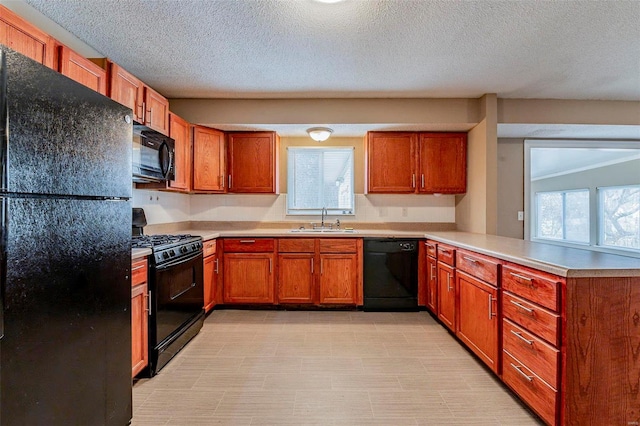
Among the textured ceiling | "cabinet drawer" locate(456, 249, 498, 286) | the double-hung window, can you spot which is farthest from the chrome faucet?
"cabinet drawer" locate(456, 249, 498, 286)

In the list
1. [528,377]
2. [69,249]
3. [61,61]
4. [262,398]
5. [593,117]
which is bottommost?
[262,398]

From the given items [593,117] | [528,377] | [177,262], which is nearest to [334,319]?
[177,262]

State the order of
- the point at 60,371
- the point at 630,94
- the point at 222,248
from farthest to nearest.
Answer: the point at 222,248 < the point at 630,94 < the point at 60,371

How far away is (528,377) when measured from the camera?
5.90 feet

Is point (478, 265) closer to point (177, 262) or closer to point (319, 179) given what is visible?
point (177, 262)

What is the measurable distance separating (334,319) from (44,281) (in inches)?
104

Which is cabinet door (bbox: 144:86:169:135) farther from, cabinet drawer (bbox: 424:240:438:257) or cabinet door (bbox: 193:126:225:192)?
cabinet drawer (bbox: 424:240:438:257)

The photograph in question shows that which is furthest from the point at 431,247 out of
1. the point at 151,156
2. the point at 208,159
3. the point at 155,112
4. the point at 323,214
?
the point at 155,112

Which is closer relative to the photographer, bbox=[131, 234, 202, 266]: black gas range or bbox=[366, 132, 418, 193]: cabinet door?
bbox=[131, 234, 202, 266]: black gas range

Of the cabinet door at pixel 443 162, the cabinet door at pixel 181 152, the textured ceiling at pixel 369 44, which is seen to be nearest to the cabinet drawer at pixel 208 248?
the cabinet door at pixel 181 152

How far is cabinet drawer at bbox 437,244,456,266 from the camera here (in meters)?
2.88

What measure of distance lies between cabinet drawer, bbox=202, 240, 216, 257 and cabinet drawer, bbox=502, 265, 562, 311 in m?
2.60

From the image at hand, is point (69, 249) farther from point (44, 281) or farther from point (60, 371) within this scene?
point (60, 371)

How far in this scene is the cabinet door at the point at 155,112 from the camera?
272 cm
